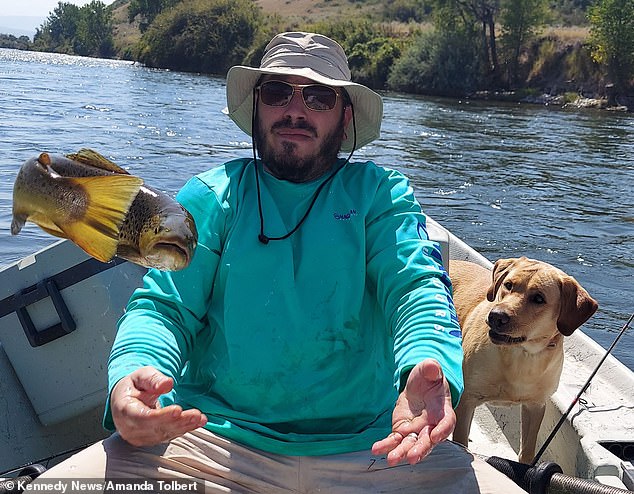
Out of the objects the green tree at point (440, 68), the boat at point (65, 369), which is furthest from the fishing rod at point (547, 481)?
the green tree at point (440, 68)

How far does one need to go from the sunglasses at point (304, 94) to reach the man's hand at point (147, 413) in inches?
46.1

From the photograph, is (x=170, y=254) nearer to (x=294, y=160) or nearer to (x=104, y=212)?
(x=104, y=212)

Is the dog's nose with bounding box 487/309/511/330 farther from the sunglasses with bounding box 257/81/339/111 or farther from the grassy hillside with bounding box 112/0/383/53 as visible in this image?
the grassy hillside with bounding box 112/0/383/53

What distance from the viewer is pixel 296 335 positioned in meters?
2.45

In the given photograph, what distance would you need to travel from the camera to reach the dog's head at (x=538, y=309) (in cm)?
353

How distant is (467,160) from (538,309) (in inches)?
617

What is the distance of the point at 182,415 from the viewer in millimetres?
1916

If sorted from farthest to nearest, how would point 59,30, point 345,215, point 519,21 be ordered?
point 59,30
point 519,21
point 345,215

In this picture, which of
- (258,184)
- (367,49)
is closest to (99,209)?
(258,184)

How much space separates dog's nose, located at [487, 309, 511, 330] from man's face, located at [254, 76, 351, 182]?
1224mm

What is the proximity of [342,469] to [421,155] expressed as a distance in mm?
17258

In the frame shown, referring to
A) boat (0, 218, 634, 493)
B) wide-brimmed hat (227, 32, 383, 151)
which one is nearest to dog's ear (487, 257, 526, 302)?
boat (0, 218, 634, 493)

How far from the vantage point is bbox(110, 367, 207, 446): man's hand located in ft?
6.32

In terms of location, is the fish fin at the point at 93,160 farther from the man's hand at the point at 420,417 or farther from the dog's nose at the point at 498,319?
the dog's nose at the point at 498,319
